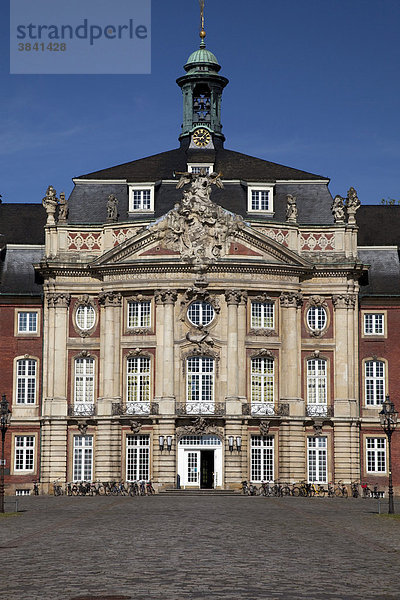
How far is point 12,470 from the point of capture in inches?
2849

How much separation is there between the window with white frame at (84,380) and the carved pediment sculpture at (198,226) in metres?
9.16

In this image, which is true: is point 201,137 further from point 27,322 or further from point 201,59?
point 27,322

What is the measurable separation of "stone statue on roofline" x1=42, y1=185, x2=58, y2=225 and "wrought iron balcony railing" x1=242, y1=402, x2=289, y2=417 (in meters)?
17.3

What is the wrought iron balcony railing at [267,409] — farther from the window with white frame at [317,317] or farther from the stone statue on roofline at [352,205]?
the stone statue on roofline at [352,205]

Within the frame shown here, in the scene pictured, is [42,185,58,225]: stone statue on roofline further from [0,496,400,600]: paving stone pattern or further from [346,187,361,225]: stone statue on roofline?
[0,496,400,600]: paving stone pattern

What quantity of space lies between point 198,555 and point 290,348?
43320 millimetres

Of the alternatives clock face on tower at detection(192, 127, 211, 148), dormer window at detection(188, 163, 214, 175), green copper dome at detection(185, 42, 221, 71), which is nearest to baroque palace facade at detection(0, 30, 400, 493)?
dormer window at detection(188, 163, 214, 175)

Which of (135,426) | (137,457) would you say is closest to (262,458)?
(137,457)

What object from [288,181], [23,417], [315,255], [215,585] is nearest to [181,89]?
[288,181]

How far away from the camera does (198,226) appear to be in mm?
70750

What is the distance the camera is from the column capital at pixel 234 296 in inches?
2746

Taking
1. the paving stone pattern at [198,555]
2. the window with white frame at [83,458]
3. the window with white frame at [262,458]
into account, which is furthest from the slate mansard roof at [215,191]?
the paving stone pattern at [198,555]

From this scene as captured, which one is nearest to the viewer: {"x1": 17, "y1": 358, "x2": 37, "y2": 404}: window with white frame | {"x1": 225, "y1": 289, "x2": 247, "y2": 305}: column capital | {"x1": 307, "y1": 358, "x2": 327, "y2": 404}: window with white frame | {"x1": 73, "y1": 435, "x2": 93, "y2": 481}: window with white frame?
{"x1": 225, "y1": 289, "x2": 247, "y2": 305}: column capital

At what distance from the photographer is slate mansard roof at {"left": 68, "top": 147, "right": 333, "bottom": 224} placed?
2889 inches
